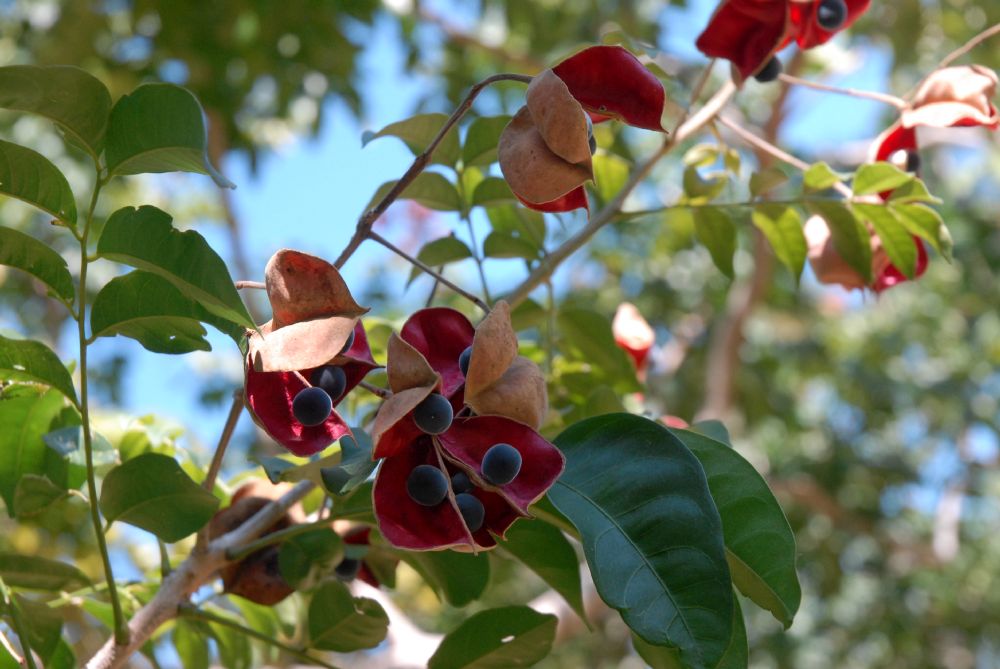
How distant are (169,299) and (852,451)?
4231 millimetres

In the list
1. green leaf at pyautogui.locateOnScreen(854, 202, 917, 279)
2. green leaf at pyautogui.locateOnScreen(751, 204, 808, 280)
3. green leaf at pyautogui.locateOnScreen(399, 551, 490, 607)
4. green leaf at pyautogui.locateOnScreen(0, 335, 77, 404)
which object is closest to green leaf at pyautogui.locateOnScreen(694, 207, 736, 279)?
green leaf at pyautogui.locateOnScreen(751, 204, 808, 280)

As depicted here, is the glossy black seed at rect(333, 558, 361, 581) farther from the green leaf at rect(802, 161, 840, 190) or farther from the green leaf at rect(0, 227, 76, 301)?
the green leaf at rect(802, 161, 840, 190)

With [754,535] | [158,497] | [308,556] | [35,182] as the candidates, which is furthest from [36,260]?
[754,535]

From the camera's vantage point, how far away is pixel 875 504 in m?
4.64

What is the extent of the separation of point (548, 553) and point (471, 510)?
0.72 feet

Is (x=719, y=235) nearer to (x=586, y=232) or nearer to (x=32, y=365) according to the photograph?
(x=586, y=232)

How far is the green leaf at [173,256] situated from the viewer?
2.31 ft

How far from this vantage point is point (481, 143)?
109 centimetres

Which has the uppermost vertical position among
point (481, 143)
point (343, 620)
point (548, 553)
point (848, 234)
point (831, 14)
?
point (831, 14)

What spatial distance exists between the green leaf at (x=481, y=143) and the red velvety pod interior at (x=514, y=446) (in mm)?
471

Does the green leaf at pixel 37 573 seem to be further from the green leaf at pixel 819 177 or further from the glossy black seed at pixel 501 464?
the green leaf at pixel 819 177

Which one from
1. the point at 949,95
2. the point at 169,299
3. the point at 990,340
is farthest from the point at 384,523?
the point at 990,340

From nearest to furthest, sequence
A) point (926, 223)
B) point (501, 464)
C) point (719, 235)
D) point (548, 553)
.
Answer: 1. point (501, 464)
2. point (548, 553)
3. point (926, 223)
4. point (719, 235)

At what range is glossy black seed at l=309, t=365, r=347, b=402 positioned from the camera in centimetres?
69
